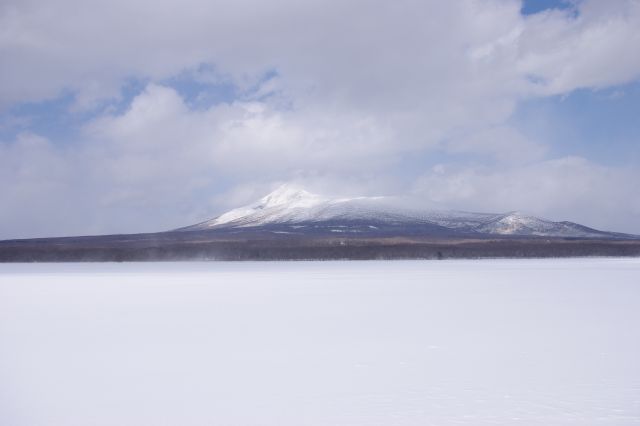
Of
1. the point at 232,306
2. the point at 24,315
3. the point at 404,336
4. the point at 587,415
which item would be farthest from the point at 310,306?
the point at 587,415

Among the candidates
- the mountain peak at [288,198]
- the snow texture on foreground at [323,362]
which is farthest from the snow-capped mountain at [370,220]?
the snow texture on foreground at [323,362]

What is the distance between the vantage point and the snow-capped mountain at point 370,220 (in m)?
128

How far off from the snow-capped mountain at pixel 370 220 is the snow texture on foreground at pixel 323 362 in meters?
107

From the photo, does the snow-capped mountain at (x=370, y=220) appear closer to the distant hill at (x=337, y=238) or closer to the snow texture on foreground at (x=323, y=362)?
the distant hill at (x=337, y=238)

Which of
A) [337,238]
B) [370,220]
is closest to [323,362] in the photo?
[337,238]

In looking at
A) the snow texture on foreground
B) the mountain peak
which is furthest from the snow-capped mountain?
the snow texture on foreground

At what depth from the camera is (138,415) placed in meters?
6.62

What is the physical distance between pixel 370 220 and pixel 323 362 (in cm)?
13687

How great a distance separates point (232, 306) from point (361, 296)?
3.94 metres

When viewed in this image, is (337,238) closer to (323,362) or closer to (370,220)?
(370,220)

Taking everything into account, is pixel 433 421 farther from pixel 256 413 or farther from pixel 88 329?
pixel 88 329

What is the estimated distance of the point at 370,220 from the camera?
145m

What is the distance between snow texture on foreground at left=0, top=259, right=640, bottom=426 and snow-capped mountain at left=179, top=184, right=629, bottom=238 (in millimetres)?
106972

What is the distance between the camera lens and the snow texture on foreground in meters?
6.65
